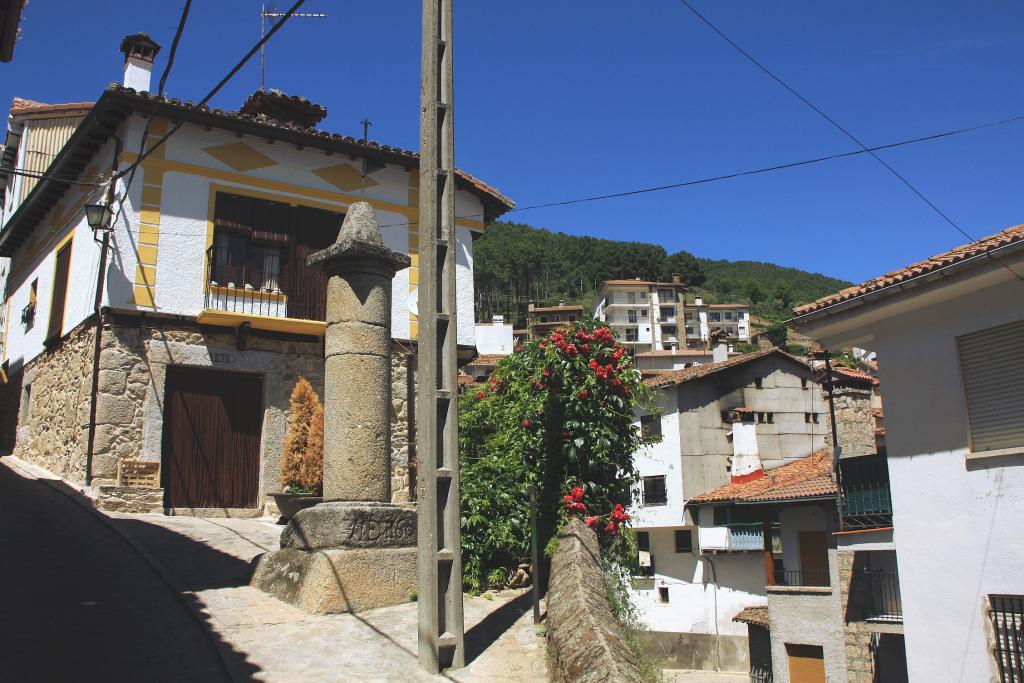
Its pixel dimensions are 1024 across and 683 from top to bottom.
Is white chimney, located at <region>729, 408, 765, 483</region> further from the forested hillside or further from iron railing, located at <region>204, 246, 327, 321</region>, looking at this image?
the forested hillside

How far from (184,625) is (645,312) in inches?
3581

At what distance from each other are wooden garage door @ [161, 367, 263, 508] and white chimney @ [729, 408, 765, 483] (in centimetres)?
2039

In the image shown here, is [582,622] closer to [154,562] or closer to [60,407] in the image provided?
[154,562]

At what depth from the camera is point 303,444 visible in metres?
14.7

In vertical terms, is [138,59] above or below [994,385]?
above

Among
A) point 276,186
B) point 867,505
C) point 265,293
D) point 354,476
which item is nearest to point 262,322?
point 265,293

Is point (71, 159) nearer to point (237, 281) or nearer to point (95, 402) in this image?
point (237, 281)

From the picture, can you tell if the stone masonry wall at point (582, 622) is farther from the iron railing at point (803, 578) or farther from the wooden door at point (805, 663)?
the iron railing at point (803, 578)

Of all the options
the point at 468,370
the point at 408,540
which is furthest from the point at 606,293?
the point at 408,540

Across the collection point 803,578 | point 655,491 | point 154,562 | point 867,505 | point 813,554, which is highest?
point 655,491

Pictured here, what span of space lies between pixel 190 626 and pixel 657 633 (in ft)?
82.3

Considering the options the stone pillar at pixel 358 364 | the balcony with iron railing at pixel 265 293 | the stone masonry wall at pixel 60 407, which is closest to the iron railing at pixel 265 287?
the balcony with iron railing at pixel 265 293

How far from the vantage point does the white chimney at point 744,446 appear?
31.0 meters

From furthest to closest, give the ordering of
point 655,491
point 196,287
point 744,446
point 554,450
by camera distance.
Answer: point 655,491
point 744,446
point 196,287
point 554,450
